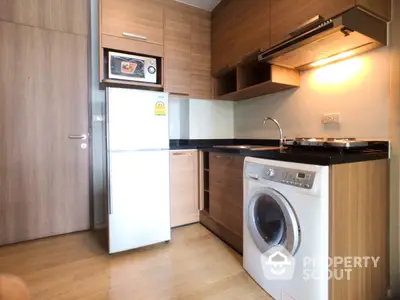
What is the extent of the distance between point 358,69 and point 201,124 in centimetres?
173

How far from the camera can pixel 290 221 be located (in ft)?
4.10

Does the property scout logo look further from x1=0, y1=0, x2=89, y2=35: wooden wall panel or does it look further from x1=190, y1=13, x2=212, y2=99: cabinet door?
x1=0, y1=0, x2=89, y2=35: wooden wall panel

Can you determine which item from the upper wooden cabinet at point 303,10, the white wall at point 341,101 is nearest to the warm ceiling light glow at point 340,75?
the white wall at point 341,101

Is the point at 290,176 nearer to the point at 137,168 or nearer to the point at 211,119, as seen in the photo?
the point at 137,168

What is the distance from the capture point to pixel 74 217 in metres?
2.52

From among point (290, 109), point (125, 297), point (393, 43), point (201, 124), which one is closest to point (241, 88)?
point (290, 109)

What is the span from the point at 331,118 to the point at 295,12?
84 centimetres

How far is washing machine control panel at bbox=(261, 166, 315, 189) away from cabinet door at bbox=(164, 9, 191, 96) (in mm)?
1510

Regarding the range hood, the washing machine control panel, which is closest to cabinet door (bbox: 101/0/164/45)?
the range hood

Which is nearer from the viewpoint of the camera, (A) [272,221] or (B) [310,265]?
(B) [310,265]

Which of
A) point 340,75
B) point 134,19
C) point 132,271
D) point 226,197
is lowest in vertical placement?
point 132,271

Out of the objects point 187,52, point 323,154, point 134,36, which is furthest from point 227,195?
point 134,36

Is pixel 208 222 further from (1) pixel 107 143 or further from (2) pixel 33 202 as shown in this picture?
(2) pixel 33 202

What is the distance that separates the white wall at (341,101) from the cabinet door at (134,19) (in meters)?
1.38
